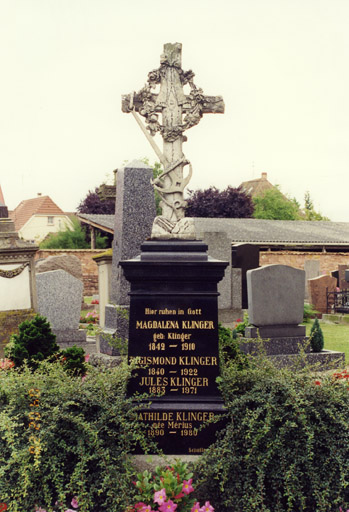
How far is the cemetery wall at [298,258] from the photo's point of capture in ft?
91.7

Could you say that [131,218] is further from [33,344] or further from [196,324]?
[196,324]

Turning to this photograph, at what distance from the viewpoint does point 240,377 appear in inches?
197

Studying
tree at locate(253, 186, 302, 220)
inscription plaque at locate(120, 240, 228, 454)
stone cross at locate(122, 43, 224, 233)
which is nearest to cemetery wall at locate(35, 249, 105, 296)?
stone cross at locate(122, 43, 224, 233)

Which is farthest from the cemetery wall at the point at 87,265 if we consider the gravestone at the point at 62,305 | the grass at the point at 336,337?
the gravestone at the point at 62,305

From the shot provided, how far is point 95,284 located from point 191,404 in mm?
22866

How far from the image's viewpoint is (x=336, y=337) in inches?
531

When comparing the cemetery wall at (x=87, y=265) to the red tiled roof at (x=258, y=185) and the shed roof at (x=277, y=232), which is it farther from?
the red tiled roof at (x=258, y=185)

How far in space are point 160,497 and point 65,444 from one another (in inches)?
31.7

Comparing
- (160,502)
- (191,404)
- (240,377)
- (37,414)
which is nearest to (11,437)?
(37,414)

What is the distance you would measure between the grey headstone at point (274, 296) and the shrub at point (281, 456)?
17.3ft

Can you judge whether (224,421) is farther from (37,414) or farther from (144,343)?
(37,414)

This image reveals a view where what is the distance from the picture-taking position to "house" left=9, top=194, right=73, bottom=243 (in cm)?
5475

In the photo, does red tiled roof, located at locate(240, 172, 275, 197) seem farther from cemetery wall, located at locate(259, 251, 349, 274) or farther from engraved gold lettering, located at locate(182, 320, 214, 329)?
engraved gold lettering, located at locate(182, 320, 214, 329)

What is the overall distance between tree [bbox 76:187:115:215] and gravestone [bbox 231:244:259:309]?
2987 centimetres
